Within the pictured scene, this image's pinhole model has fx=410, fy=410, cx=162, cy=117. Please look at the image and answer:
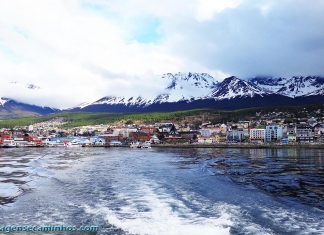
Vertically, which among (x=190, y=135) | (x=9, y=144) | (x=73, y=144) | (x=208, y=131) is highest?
(x=208, y=131)

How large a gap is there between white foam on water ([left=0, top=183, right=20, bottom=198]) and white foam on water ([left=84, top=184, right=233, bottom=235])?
5494 mm

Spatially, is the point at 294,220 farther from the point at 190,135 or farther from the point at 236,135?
the point at 190,135

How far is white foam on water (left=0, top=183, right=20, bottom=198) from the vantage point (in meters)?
20.2

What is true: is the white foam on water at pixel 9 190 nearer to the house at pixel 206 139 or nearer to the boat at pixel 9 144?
the boat at pixel 9 144

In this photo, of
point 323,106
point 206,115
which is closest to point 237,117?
point 206,115

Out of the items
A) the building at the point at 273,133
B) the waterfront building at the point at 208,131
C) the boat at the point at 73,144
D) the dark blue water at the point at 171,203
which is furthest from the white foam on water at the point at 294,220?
the waterfront building at the point at 208,131

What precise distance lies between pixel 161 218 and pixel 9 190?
1053cm

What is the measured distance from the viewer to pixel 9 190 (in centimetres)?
2152

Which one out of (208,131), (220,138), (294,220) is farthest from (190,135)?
(294,220)

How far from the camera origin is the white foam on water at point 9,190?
66.3 ft

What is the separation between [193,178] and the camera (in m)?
26.5

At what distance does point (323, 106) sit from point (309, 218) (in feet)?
520

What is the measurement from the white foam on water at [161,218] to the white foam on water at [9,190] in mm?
5494

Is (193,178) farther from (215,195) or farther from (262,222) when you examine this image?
(262,222)
